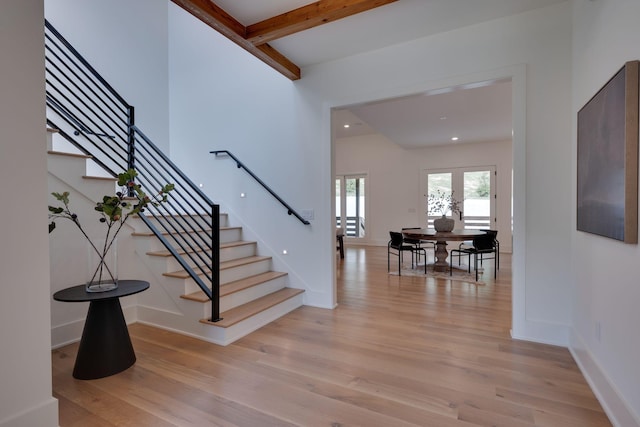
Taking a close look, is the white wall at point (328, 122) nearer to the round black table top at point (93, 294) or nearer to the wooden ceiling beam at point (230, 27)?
the wooden ceiling beam at point (230, 27)

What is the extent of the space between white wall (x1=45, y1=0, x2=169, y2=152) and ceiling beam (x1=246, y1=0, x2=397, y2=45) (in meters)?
2.89

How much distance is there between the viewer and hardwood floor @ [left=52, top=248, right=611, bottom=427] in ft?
5.66

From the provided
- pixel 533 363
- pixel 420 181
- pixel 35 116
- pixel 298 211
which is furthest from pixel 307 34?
pixel 420 181

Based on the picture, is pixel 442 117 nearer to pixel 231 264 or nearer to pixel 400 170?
pixel 400 170

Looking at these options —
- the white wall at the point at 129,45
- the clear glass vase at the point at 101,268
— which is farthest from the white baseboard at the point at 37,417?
the white wall at the point at 129,45

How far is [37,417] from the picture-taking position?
5.00ft

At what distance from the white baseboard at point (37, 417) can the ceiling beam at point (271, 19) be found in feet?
8.69

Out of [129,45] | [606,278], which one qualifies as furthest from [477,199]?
[129,45]

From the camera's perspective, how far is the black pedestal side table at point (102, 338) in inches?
84.2

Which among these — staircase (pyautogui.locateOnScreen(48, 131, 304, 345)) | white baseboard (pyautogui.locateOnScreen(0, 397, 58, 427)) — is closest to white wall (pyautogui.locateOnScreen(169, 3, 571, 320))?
staircase (pyautogui.locateOnScreen(48, 131, 304, 345))

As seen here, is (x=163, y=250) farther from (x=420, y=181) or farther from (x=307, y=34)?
(x=420, y=181)

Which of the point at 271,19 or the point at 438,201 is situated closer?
the point at 271,19

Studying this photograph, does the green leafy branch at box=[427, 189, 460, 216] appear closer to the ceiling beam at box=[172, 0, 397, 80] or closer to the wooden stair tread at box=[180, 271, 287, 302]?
the wooden stair tread at box=[180, 271, 287, 302]

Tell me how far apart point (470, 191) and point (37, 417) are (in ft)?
28.9
